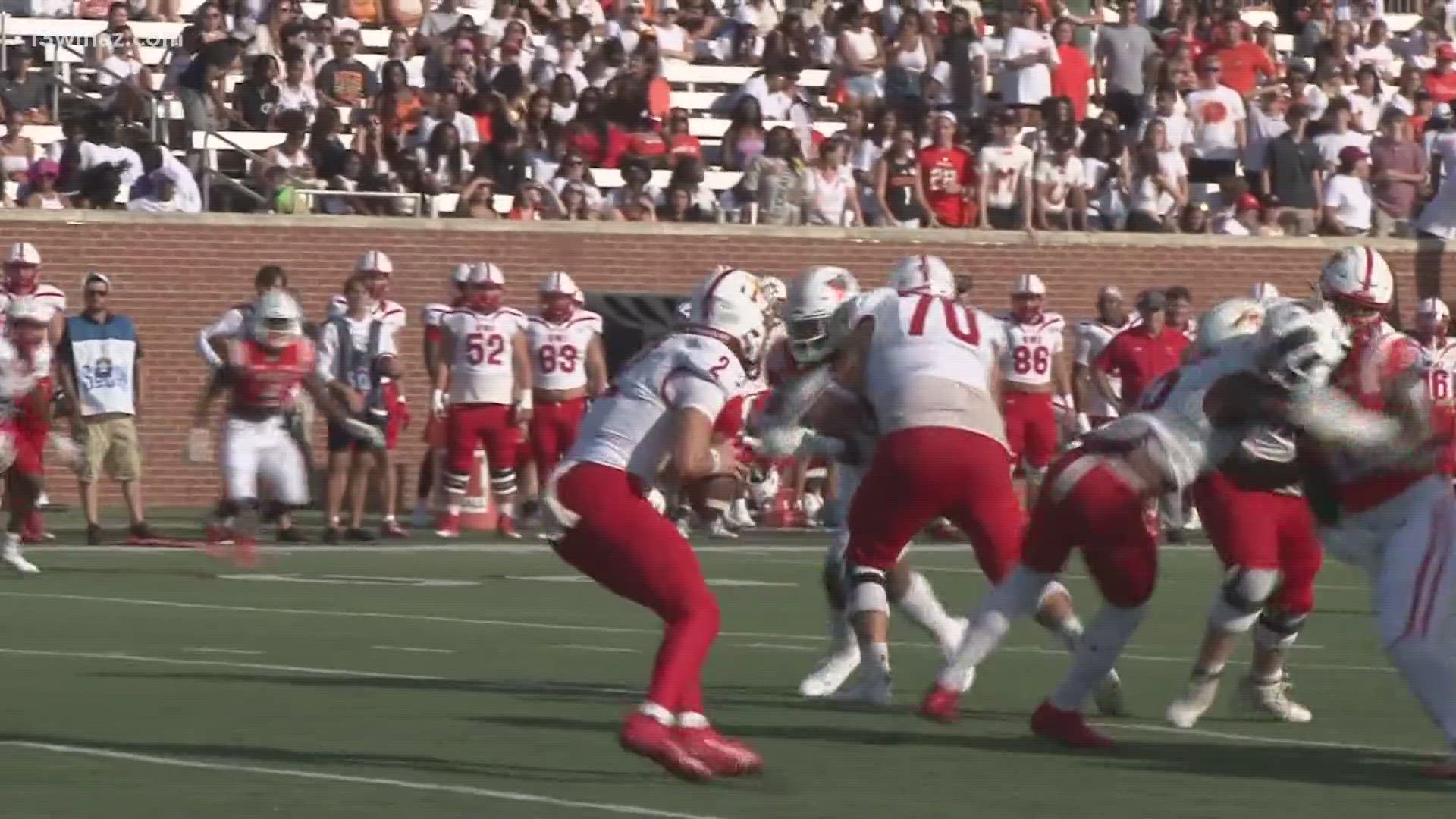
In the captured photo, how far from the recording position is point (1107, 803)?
9.54m

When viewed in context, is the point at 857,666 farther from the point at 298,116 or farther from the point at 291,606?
the point at 298,116

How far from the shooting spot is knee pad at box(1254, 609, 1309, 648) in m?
11.9

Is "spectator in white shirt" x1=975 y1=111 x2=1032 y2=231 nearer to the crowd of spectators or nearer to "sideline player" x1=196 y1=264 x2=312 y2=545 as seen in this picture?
the crowd of spectators

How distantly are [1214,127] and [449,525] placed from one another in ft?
34.8

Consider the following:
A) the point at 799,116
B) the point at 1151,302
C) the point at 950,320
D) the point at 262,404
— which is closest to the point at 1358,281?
the point at 950,320

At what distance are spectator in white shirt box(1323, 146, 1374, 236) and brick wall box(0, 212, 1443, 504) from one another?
162 cm

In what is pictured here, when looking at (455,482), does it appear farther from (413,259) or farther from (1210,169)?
(1210,169)

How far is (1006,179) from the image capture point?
2972 cm

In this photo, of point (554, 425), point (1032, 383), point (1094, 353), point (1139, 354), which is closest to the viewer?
point (554, 425)

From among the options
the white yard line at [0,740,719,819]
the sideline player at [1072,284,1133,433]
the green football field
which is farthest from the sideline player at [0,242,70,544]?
the white yard line at [0,740,719,819]

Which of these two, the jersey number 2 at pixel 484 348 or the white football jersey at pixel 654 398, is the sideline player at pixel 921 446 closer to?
the white football jersey at pixel 654 398

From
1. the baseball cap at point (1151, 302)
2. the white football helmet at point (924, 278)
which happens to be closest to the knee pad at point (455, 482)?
the baseball cap at point (1151, 302)

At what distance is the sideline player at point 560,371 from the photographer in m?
23.9

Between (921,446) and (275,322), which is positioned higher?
(921,446)
